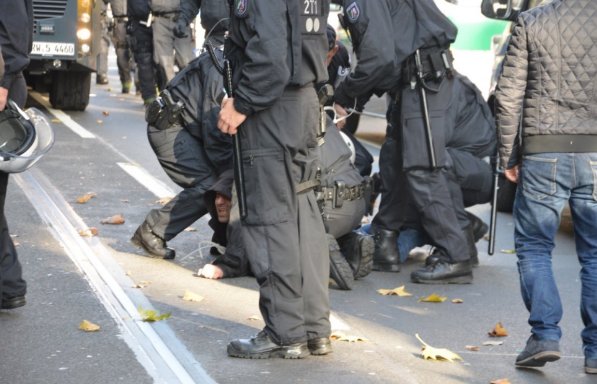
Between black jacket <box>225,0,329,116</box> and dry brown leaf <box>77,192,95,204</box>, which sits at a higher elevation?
black jacket <box>225,0,329,116</box>

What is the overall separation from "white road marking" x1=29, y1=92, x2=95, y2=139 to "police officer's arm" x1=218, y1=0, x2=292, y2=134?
27.6 ft

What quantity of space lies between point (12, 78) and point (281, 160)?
4.63 feet

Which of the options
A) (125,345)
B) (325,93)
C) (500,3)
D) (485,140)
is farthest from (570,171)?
(500,3)

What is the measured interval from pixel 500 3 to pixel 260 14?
3.87 meters

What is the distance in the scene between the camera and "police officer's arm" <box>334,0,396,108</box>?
750 cm


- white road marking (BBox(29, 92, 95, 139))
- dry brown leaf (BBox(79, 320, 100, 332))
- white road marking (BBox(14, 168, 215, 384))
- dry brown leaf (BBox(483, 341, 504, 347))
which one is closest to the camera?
white road marking (BBox(14, 168, 215, 384))

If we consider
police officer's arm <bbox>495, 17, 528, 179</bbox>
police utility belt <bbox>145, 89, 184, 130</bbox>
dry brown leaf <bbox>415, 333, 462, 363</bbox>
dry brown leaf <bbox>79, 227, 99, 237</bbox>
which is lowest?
dry brown leaf <bbox>79, 227, 99, 237</bbox>

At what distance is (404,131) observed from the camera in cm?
789

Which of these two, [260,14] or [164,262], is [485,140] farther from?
[260,14]

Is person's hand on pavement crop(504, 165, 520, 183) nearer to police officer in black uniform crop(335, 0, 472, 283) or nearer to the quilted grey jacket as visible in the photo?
the quilted grey jacket

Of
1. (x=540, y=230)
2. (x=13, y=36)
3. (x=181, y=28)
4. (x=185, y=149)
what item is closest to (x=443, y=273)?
(x=185, y=149)

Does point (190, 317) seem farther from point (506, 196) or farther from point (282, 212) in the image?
point (506, 196)

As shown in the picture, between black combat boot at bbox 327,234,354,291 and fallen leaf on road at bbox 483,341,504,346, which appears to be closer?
fallen leaf on road at bbox 483,341,504,346

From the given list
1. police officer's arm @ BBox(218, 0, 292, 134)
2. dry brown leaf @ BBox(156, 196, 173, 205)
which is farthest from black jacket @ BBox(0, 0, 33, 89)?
dry brown leaf @ BBox(156, 196, 173, 205)
